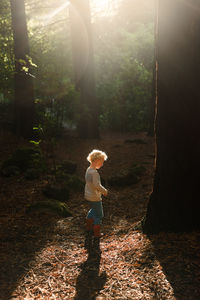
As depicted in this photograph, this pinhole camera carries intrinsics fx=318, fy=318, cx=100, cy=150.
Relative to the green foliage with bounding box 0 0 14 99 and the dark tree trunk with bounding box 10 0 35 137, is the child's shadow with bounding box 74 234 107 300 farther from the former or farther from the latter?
the dark tree trunk with bounding box 10 0 35 137

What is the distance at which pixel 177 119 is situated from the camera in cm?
417

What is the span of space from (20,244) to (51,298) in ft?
5.20

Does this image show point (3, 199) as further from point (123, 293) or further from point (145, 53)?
point (145, 53)

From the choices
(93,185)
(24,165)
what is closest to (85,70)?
(24,165)

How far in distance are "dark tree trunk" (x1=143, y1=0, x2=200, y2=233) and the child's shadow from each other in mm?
931

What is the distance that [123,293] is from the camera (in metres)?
3.40

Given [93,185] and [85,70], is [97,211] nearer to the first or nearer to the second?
[93,185]

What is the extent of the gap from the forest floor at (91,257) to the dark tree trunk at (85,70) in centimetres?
671

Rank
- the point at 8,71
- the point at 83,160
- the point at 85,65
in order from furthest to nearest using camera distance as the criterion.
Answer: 1. the point at 85,65
2. the point at 83,160
3. the point at 8,71

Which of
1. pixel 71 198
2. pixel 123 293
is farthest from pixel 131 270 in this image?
pixel 71 198

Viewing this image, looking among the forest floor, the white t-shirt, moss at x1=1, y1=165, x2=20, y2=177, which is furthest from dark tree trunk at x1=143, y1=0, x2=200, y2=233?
moss at x1=1, y1=165, x2=20, y2=177

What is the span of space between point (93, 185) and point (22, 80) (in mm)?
7843

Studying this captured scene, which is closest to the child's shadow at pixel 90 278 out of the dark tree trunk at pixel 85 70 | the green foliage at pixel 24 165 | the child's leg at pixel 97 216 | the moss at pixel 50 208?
the child's leg at pixel 97 216

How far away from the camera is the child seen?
16.1 feet
